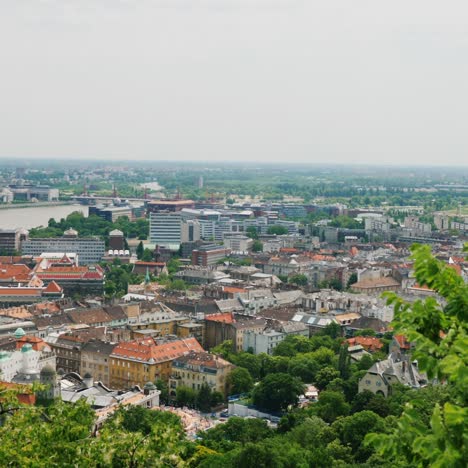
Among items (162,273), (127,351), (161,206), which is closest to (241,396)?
(127,351)

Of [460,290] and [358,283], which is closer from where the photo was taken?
[460,290]

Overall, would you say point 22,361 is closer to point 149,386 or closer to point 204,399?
point 149,386

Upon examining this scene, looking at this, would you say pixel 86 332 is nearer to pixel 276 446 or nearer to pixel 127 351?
pixel 127 351

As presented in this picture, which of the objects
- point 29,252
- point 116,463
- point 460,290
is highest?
point 460,290

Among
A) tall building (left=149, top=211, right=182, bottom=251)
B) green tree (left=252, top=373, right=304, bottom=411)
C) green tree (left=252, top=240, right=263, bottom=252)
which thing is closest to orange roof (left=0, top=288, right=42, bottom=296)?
green tree (left=252, top=373, right=304, bottom=411)

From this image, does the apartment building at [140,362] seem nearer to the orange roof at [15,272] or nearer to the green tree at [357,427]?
the green tree at [357,427]

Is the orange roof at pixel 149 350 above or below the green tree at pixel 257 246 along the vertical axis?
above

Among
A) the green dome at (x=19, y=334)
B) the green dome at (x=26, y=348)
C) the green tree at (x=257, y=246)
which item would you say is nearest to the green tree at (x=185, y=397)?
the green dome at (x=26, y=348)
